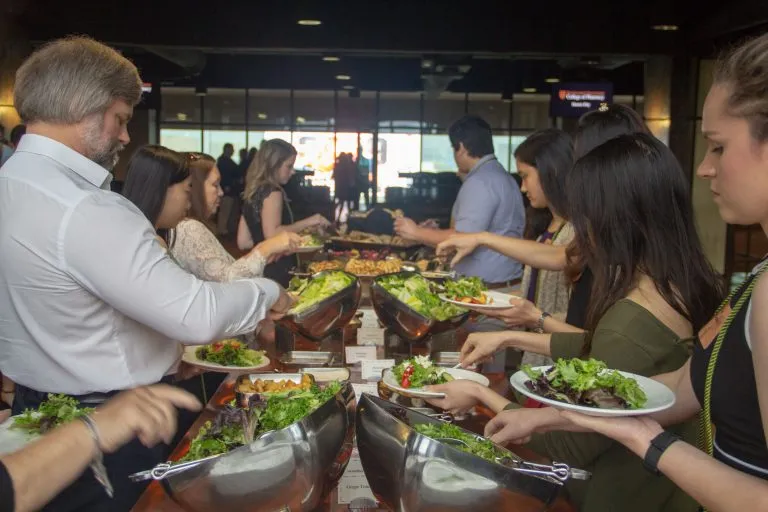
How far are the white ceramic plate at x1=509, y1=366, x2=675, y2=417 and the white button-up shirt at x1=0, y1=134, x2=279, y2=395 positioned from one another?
0.84m

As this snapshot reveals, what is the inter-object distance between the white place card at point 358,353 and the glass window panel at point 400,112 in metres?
14.5

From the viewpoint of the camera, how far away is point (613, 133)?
284 centimetres

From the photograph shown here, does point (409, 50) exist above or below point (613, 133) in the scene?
above

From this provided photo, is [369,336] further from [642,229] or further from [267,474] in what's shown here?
[267,474]

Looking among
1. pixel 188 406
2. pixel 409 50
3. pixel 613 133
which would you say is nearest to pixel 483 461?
pixel 188 406

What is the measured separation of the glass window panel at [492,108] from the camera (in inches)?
677

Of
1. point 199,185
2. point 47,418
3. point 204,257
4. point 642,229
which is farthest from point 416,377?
point 199,185

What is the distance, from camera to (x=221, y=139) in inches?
695

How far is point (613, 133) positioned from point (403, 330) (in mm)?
995

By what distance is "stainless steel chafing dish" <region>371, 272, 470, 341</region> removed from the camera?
269 centimetres

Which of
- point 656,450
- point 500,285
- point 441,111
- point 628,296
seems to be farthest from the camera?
point 441,111

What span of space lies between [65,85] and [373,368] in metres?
1.13

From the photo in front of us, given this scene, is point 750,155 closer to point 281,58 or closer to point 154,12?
point 154,12

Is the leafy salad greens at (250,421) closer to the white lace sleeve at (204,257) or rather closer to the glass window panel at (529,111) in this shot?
the white lace sleeve at (204,257)
